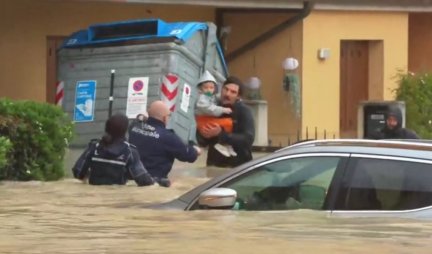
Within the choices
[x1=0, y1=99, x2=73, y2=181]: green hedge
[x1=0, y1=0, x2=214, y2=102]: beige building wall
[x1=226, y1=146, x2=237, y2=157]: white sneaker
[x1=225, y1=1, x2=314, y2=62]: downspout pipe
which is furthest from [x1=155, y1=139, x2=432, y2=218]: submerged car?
[x1=225, y1=1, x2=314, y2=62]: downspout pipe

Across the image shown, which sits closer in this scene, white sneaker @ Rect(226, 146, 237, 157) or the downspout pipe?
white sneaker @ Rect(226, 146, 237, 157)

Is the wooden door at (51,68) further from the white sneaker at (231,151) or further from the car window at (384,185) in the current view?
the car window at (384,185)

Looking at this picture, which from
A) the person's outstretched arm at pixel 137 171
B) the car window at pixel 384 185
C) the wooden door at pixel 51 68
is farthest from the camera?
the wooden door at pixel 51 68

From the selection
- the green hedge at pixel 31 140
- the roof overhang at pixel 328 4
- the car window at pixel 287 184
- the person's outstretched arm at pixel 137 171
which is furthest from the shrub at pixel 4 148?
the roof overhang at pixel 328 4

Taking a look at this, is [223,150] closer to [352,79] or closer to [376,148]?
[376,148]

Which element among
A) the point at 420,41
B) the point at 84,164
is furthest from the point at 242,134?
the point at 420,41

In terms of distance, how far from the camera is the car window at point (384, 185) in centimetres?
736

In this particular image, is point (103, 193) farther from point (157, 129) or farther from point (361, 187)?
point (361, 187)

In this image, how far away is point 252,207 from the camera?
8.02 metres

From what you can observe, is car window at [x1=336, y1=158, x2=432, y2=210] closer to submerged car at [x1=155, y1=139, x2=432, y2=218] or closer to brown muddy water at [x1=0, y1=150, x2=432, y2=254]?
submerged car at [x1=155, y1=139, x2=432, y2=218]

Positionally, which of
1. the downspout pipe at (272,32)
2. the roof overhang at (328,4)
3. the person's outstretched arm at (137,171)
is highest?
the roof overhang at (328,4)

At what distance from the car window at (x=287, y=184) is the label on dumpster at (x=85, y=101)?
903 centimetres

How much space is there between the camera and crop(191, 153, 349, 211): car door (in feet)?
25.0

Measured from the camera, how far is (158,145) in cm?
1092
